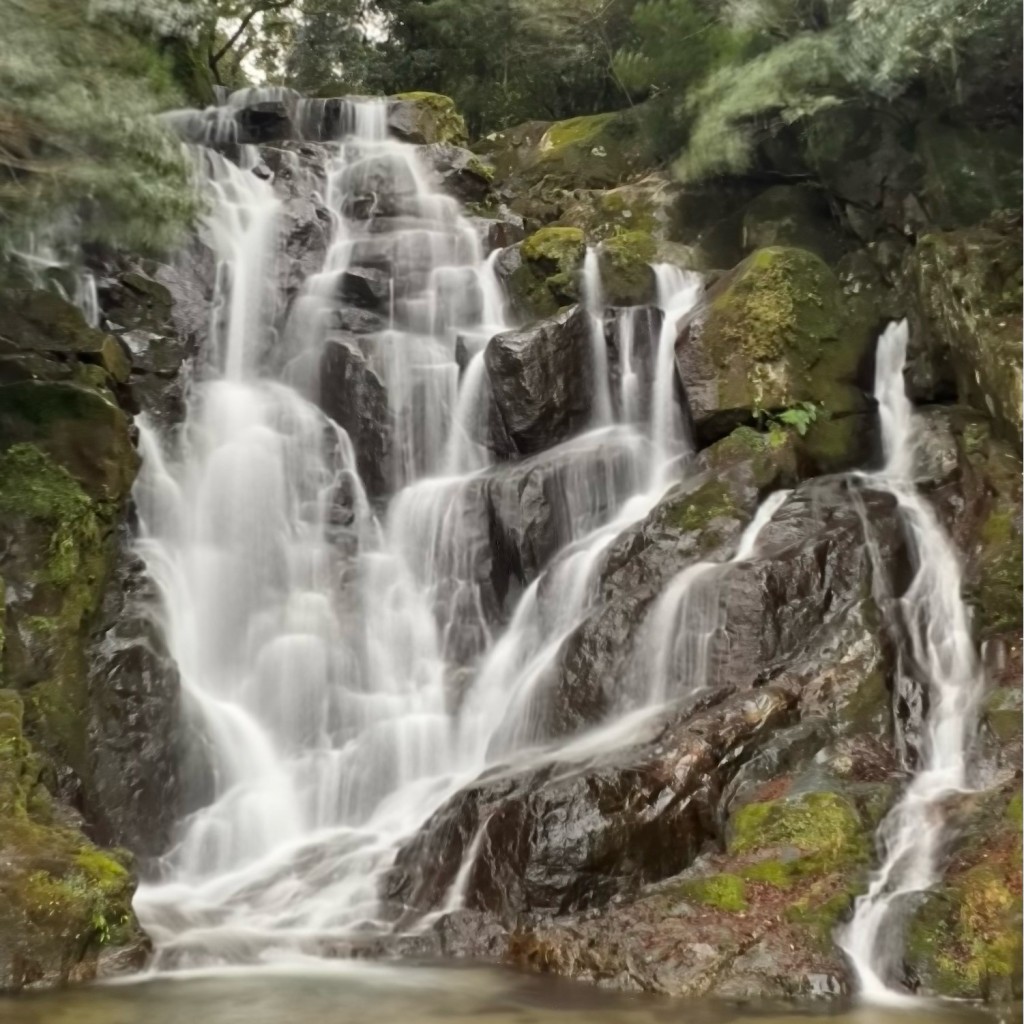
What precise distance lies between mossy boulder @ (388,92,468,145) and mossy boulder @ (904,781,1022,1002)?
20.8m

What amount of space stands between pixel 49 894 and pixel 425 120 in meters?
21.5

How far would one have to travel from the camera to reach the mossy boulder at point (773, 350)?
1388 centimetres

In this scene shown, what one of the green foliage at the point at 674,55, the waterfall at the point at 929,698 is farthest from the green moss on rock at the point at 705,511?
the green foliage at the point at 674,55

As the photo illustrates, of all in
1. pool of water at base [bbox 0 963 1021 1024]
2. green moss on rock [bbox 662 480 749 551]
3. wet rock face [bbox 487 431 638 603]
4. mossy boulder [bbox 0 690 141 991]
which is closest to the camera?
pool of water at base [bbox 0 963 1021 1024]

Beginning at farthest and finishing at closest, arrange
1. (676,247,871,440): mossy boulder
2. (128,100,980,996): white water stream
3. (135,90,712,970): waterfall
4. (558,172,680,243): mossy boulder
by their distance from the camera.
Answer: (558,172,680,243): mossy boulder
(676,247,871,440): mossy boulder
(135,90,712,970): waterfall
(128,100,980,996): white water stream

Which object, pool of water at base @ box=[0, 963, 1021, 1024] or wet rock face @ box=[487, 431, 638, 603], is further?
wet rock face @ box=[487, 431, 638, 603]

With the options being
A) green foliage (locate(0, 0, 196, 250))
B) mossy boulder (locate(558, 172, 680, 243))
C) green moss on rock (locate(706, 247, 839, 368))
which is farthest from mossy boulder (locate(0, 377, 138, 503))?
mossy boulder (locate(558, 172, 680, 243))

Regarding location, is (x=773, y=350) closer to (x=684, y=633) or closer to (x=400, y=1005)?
(x=684, y=633)

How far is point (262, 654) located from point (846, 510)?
739 centimetres

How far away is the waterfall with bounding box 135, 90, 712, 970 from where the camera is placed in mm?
9984

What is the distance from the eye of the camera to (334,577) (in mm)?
13727

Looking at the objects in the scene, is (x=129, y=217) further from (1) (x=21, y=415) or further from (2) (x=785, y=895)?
(2) (x=785, y=895)

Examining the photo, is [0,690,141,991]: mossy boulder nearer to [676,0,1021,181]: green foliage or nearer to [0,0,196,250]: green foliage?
[0,0,196,250]: green foliage

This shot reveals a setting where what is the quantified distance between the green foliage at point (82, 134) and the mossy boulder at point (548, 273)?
8405 mm
